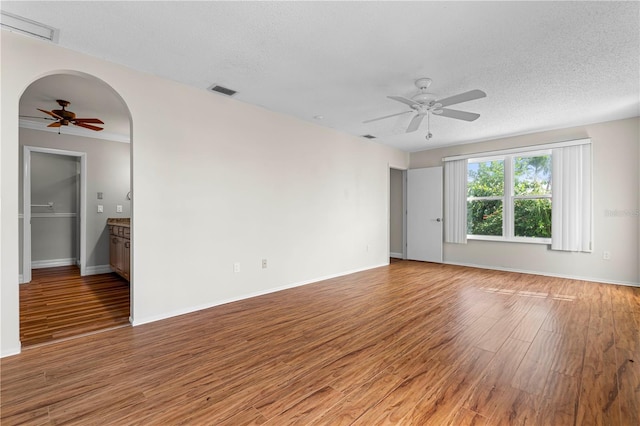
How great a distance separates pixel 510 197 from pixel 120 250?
269 inches

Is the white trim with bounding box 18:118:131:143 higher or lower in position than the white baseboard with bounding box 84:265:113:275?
higher

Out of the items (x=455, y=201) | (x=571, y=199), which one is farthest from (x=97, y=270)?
(x=571, y=199)

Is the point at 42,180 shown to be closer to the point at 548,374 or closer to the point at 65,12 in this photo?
the point at 65,12

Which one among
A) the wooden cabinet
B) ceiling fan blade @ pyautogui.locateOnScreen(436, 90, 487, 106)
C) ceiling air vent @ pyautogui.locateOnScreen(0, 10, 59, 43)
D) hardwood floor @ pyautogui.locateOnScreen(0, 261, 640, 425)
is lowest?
hardwood floor @ pyautogui.locateOnScreen(0, 261, 640, 425)

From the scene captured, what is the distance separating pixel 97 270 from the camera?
517 centimetres

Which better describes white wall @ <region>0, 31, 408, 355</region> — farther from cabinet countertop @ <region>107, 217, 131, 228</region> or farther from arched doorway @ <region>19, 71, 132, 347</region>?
cabinet countertop @ <region>107, 217, 131, 228</region>

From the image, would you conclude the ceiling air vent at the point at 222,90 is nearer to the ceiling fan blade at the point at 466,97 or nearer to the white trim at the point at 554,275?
the ceiling fan blade at the point at 466,97

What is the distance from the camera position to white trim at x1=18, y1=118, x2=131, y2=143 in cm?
457

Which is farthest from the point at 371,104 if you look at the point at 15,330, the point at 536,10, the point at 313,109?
the point at 15,330

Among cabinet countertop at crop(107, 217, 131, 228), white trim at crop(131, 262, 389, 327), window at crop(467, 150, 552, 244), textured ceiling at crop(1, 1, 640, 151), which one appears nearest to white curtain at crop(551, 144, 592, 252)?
window at crop(467, 150, 552, 244)

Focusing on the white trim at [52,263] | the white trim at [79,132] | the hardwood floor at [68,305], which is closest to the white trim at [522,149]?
the hardwood floor at [68,305]

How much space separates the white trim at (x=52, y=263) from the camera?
534cm

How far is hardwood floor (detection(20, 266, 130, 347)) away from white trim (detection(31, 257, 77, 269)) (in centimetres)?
51

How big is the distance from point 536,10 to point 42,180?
24.6 ft
